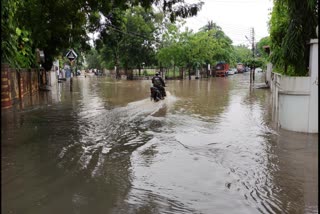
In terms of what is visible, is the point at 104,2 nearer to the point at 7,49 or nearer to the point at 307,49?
the point at 7,49

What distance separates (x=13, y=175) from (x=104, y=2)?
7224 millimetres

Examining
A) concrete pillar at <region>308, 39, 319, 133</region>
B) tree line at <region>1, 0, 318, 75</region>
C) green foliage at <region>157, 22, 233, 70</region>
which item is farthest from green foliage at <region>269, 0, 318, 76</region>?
green foliage at <region>157, 22, 233, 70</region>

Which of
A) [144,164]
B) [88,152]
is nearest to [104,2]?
[88,152]

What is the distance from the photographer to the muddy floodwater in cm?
493

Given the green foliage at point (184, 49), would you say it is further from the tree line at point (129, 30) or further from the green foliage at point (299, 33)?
the green foliage at point (299, 33)

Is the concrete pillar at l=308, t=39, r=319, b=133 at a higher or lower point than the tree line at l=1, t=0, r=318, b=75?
lower

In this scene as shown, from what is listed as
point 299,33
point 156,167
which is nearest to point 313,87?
point 299,33

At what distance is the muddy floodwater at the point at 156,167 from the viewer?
16.2 ft

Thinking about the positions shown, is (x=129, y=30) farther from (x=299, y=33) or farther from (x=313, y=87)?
(x=313, y=87)

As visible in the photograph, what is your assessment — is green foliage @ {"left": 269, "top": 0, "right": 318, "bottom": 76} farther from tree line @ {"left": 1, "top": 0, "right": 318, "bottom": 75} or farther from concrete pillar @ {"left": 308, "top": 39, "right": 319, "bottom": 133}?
concrete pillar @ {"left": 308, "top": 39, "right": 319, "bottom": 133}

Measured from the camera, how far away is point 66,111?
47.7ft

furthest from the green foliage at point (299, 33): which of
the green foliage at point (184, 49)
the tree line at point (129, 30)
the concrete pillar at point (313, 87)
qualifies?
the green foliage at point (184, 49)

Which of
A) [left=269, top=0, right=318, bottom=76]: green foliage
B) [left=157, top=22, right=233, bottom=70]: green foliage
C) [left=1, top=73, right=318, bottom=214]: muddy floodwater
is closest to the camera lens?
[left=1, top=73, right=318, bottom=214]: muddy floodwater

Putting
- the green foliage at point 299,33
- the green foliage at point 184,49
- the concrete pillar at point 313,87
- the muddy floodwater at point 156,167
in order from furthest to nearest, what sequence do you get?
the green foliage at point 184,49
the green foliage at point 299,33
the concrete pillar at point 313,87
the muddy floodwater at point 156,167
